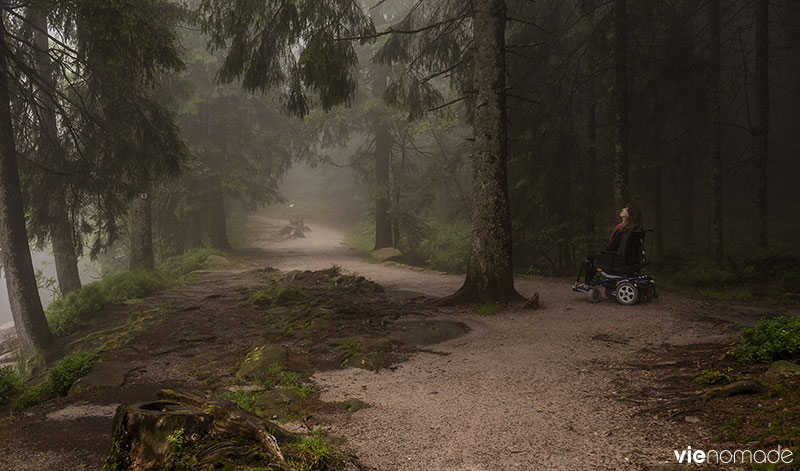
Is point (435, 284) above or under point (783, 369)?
under

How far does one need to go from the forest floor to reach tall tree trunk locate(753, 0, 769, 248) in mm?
4823

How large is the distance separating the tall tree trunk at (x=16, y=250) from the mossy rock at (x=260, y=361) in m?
6.26

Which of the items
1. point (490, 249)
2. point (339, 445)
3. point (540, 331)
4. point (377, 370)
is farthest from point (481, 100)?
point (339, 445)

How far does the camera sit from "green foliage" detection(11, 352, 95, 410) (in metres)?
5.00

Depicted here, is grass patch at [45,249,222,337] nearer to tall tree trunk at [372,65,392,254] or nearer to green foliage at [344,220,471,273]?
green foliage at [344,220,471,273]

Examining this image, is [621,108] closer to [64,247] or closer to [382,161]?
[382,161]

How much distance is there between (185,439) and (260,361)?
334 centimetres

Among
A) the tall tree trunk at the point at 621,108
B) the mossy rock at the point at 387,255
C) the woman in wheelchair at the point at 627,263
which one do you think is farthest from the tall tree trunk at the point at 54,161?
the tall tree trunk at the point at 621,108

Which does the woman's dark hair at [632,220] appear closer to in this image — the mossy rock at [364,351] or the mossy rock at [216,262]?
the mossy rock at [364,351]

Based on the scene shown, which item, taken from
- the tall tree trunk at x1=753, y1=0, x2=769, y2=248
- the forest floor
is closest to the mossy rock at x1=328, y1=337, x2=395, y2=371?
the forest floor

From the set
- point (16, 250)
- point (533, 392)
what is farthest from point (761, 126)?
point (16, 250)

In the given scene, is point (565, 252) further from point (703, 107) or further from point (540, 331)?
point (540, 331)

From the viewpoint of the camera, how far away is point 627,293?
8.51m

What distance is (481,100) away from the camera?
9.08m
